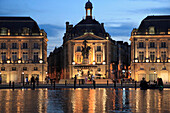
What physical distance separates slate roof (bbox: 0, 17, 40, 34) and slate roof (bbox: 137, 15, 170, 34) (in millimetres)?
30707

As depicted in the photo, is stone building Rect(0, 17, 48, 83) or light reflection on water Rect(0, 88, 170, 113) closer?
light reflection on water Rect(0, 88, 170, 113)

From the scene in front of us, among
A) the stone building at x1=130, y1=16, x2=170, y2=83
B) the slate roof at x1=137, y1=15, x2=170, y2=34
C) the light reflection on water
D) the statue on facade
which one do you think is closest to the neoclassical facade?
the statue on facade

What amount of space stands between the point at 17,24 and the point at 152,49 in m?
39.2

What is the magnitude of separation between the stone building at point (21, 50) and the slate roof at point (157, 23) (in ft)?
96.1

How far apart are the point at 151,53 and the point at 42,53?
1228 inches

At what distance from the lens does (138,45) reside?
4656 inches

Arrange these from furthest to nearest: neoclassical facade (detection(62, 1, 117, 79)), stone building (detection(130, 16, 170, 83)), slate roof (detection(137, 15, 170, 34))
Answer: neoclassical facade (detection(62, 1, 117, 79)), slate roof (detection(137, 15, 170, 34)), stone building (detection(130, 16, 170, 83))

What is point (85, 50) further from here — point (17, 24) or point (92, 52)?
point (17, 24)

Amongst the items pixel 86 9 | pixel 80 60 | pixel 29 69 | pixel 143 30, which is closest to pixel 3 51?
pixel 29 69

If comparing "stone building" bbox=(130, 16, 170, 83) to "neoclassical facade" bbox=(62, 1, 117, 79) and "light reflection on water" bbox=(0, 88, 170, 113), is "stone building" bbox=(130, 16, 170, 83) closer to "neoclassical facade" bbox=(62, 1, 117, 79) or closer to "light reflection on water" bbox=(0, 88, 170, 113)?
"neoclassical facade" bbox=(62, 1, 117, 79)

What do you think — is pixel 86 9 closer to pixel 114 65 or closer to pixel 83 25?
pixel 83 25

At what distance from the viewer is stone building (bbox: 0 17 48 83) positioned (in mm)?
116625

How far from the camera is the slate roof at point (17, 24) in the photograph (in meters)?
117

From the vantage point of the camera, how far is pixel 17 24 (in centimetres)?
11750
